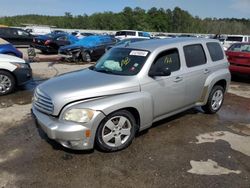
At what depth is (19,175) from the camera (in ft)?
11.9

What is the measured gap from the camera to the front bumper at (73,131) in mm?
3762

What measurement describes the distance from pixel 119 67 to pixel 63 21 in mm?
96316

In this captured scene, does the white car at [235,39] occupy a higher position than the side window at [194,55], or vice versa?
the side window at [194,55]

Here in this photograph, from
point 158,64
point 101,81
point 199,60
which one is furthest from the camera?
point 199,60

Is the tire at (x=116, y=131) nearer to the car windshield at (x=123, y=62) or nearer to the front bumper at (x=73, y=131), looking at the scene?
the front bumper at (x=73, y=131)

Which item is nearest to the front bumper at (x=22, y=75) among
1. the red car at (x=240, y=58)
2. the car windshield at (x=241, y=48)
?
the red car at (x=240, y=58)

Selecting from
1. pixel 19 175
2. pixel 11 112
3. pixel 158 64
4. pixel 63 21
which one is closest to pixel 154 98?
pixel 158 64

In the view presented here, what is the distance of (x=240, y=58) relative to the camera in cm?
1007

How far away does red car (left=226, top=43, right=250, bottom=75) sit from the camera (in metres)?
9.91

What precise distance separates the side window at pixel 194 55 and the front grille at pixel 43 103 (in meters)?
2.73

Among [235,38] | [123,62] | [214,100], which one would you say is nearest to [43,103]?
[123,62]

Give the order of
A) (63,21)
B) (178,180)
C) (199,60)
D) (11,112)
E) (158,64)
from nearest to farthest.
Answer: (178,180) → (158,64) → (199,60) → (11,112) → (63,21)

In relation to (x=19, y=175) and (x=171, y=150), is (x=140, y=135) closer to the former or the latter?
(x=171, y=150)

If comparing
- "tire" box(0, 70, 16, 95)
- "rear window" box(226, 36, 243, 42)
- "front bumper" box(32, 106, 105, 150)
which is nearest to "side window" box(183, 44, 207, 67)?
"front bumper" box(32, 106, 105, 150)
